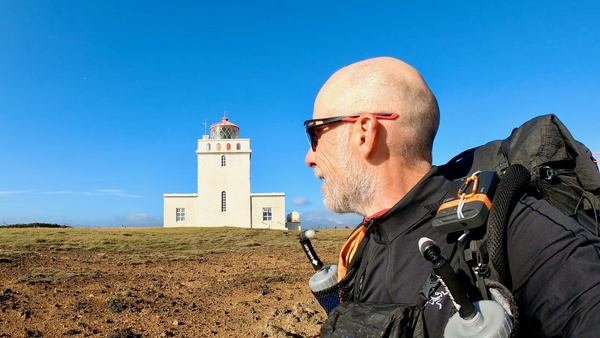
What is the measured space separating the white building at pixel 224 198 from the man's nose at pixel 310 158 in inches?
1111

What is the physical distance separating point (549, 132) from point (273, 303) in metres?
5.68

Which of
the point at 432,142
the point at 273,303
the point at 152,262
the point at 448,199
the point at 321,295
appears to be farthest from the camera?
the point at 152,262

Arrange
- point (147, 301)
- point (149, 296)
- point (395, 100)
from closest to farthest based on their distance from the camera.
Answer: point (395, 100)
point (147, 301)
point (149, 296)

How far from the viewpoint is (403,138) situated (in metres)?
1.60

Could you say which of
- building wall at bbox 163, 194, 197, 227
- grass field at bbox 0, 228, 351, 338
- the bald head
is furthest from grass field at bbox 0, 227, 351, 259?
building wall at bbox 163, 194, 197, 227

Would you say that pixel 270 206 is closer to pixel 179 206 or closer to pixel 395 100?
pixel 179 206

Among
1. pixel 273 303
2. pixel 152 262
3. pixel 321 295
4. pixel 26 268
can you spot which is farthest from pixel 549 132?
pixel 152 262

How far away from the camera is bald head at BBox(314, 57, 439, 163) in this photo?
159 cm

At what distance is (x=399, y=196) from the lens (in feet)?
5.46

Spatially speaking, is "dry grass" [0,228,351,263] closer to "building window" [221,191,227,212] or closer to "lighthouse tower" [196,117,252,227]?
"lighthouse tower" [196,117,252,227]

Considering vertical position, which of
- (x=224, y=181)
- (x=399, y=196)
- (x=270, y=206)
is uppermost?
(x=224, y=181)

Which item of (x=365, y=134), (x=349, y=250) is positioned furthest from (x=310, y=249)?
(x=365, y=134)

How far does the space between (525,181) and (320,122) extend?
2.85 feet

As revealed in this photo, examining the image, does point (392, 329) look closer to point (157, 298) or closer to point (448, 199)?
point (448, 199)
